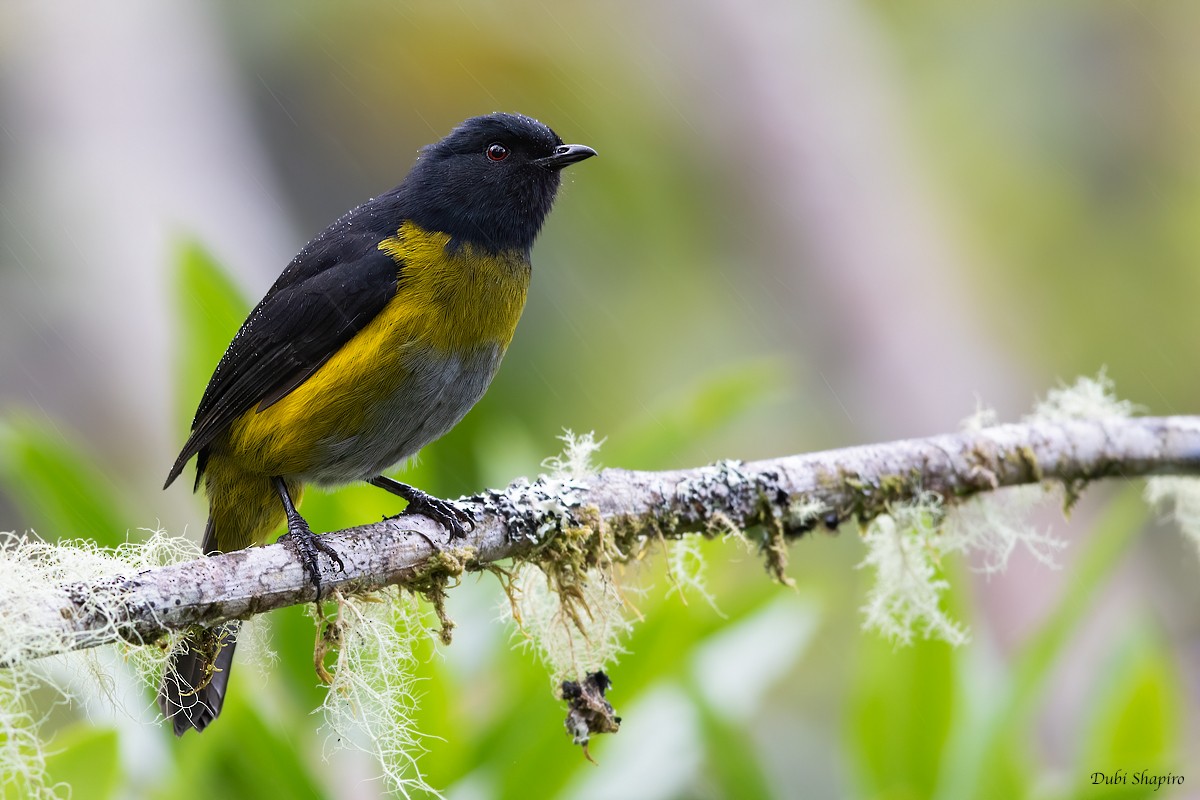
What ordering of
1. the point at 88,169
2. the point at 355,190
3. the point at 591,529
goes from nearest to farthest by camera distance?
the point at 591,529, the point at 88,169, the point at 355,190

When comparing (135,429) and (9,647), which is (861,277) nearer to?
(135,429)

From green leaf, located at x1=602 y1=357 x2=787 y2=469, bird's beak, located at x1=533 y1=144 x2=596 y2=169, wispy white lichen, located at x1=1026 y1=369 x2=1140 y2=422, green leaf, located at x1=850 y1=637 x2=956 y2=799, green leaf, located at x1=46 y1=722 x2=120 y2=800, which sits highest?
bird's beak, located at x1=533 y1=144 x2=596 y2=169

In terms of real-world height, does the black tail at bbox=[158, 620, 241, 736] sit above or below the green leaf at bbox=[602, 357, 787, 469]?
below

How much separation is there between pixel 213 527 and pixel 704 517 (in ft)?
4.41

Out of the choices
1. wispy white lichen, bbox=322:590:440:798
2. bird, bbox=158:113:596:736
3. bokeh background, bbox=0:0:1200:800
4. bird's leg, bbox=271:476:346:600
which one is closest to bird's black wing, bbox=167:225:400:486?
bird, bbox=158:113:596:736

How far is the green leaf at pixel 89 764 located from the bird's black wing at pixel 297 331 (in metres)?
0.69

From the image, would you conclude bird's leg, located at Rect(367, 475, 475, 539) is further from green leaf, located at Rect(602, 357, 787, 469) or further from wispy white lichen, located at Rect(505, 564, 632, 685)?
green leaf, located at Rect(602, 357, 787, 469)

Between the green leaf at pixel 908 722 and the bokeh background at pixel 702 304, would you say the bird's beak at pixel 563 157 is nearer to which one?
the bokeh background at pixel 702 304

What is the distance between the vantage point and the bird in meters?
2.84

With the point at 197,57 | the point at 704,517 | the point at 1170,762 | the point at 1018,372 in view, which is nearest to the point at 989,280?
the point at 1018,372

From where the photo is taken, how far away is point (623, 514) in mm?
2586

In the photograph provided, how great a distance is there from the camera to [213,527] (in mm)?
3088

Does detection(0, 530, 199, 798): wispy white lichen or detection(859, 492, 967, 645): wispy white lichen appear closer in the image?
detection(0, 530, 199, 798): wispy white lichen

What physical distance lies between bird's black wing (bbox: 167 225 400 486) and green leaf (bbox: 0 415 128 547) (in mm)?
292
